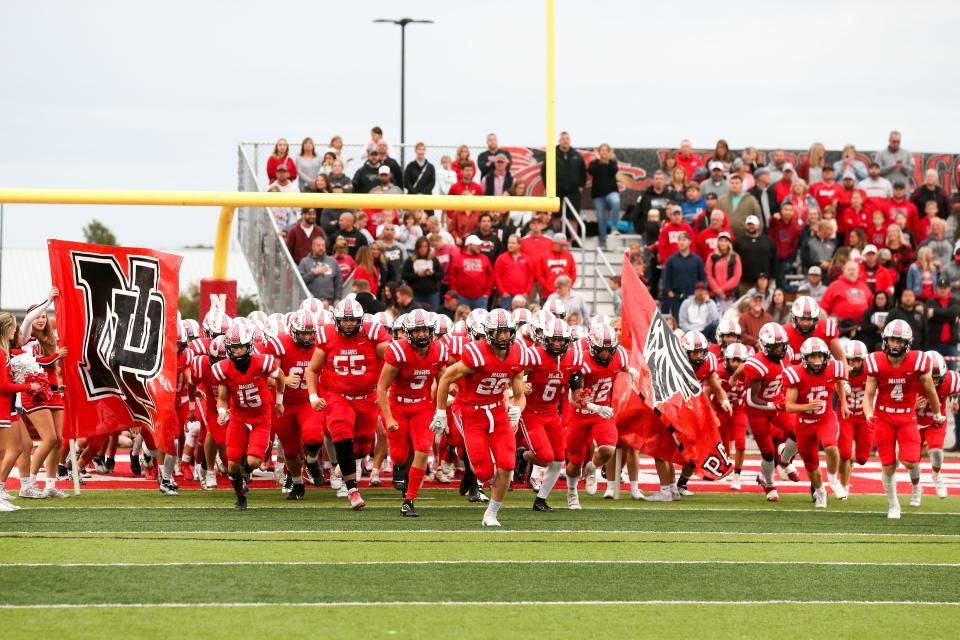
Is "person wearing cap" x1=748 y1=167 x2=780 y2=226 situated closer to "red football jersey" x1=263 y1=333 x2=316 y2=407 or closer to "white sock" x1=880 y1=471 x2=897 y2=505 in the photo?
"white sock" x1=880 y1=471 x2=897 y2=505

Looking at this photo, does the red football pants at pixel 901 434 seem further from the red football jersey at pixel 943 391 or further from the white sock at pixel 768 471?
the white sock at pixel 768 471

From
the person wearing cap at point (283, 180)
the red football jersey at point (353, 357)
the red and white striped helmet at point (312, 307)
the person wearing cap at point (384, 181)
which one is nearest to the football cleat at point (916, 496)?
the red football jersey at point (353, 357)

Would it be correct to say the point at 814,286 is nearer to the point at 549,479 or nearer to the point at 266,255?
the point at 266,255

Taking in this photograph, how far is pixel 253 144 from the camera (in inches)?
720

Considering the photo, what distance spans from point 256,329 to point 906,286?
9.31 meters

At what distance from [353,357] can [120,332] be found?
1.88m

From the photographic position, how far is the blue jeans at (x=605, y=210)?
18922 millimetres

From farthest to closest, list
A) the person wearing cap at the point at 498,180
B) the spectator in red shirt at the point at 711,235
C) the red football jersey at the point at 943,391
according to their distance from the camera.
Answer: the person wearing cap at the point at 498,180 < the spectator in red shirt at the point at 711,235 < the red football jersey at the point at 943,391

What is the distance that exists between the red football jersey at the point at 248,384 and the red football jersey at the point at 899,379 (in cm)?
497

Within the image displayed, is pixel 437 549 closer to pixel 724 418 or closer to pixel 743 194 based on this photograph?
pixel 724 418

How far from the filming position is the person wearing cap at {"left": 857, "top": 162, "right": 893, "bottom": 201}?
1894cm

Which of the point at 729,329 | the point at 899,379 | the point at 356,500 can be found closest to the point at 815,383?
the point at 899,379

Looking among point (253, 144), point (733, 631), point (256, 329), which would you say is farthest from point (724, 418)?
point (253, 144)

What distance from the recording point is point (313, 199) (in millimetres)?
12297
